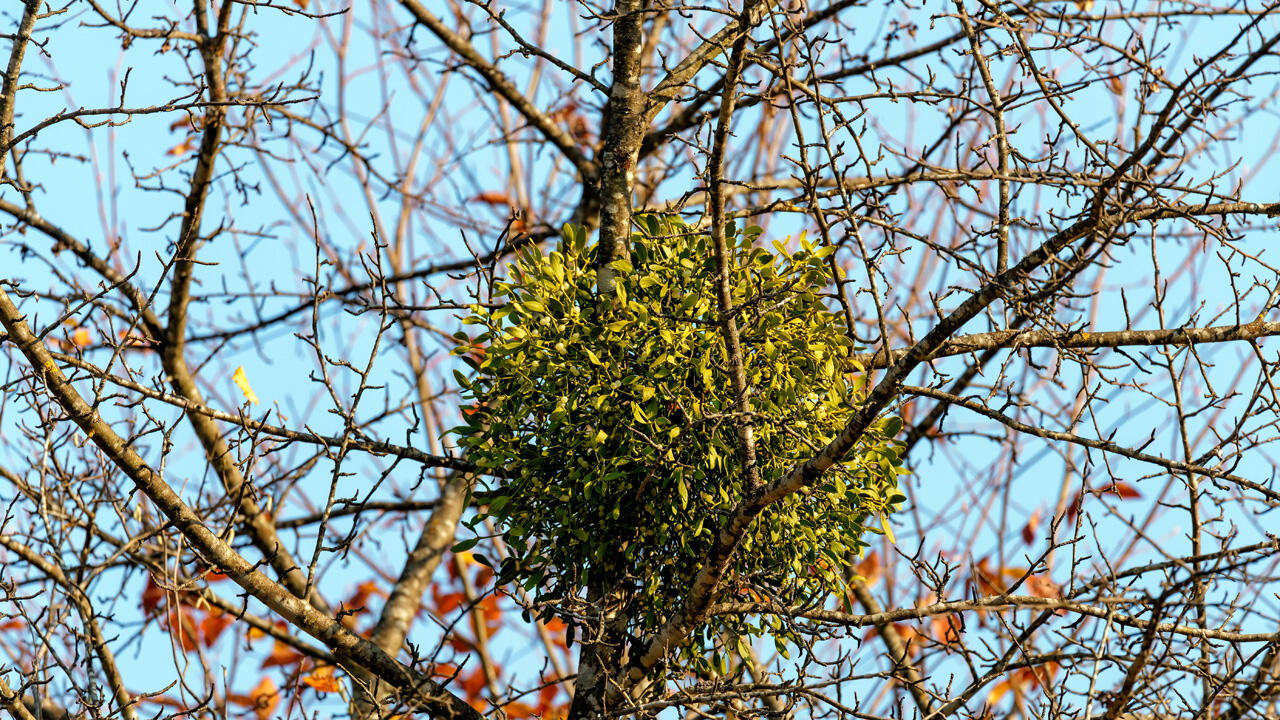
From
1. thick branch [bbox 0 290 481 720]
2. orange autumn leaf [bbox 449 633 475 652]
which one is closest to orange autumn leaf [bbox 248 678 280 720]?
orange autumn leaf [bbox 449 633 475 652]

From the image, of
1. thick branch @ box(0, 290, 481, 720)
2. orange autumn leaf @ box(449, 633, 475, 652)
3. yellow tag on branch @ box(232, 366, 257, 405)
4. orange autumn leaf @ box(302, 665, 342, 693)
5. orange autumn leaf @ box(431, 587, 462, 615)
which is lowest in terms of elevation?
thick branch @ box(0, 290, 481, 720)

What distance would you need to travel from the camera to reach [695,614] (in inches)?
108

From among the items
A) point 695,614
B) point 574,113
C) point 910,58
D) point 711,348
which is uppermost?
point 574,113

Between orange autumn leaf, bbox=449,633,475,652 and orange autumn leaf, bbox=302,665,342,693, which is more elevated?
orange autumn leaf, bbox=449,633,475,652

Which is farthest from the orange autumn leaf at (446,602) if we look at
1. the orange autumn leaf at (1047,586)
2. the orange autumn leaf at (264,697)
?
the orange autumn leaf at (1047,586)

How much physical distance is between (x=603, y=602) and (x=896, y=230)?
1.09 meters

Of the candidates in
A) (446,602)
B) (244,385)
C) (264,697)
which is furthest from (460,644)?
(244,385)

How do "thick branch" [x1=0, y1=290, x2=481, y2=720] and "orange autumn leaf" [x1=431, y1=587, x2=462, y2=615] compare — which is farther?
"orange autumn leaf" [x1=431, y1=587, x2=462, y2=615]

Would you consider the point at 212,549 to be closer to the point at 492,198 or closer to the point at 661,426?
the point at 661,426

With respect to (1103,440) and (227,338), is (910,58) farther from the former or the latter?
(227,338)

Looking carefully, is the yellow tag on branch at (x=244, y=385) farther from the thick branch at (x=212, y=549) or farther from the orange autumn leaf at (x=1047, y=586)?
the orange autumn leaf at (x=1047, y=586)

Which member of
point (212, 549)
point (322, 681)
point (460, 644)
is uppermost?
point (460, 644)

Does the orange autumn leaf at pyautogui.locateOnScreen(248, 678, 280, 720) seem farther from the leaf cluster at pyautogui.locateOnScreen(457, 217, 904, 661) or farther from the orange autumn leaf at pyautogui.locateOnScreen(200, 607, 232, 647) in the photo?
the leaf cluster at pyautogui.locateOnScreen(457, 217, 904, 661)

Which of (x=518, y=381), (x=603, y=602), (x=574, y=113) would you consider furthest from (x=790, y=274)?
(x=574, y=113)
